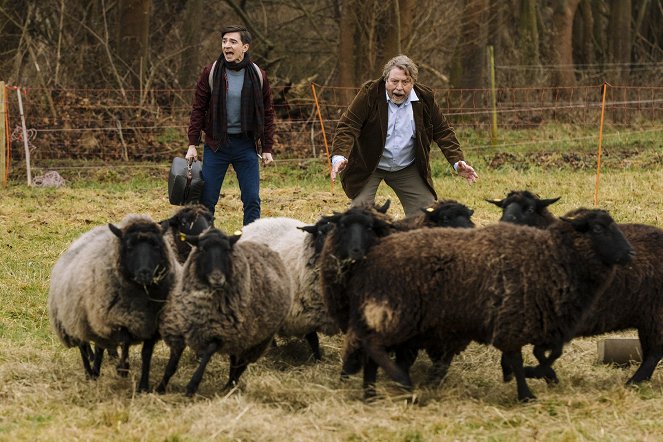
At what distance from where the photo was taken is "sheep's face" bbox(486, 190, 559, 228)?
838cm

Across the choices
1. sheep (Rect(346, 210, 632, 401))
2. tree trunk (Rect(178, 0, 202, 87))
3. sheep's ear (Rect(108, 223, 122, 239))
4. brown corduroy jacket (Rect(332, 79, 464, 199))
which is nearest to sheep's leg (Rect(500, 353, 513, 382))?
sheep (Rect(346, 210, 632, 401))

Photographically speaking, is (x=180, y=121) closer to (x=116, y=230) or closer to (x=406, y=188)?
(x=406, y=188)

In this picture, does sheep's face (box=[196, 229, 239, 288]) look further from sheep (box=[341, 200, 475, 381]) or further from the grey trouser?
the grey trouser

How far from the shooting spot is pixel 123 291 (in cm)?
730

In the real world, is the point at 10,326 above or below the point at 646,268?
below

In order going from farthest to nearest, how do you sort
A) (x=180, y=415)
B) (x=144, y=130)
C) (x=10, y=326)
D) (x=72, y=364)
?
(x=144, y=130)
(x=10, y=326)
(x=72, y=364)
(x=180, y=415)

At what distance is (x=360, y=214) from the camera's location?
7.31 m

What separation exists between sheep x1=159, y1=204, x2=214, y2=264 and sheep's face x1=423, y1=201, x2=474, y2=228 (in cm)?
180

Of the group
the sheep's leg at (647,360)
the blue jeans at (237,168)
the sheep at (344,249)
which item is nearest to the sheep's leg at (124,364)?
the sheep at (344,249)

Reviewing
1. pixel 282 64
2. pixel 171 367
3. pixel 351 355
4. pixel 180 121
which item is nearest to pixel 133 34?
pixel 180 121

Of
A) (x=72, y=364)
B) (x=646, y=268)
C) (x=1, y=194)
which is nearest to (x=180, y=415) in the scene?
(x=72, y=364)

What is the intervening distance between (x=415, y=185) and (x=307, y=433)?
3837 mm

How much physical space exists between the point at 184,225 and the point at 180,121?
1181 centimetres

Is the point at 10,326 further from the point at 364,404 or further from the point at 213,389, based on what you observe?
the point at 364,404
